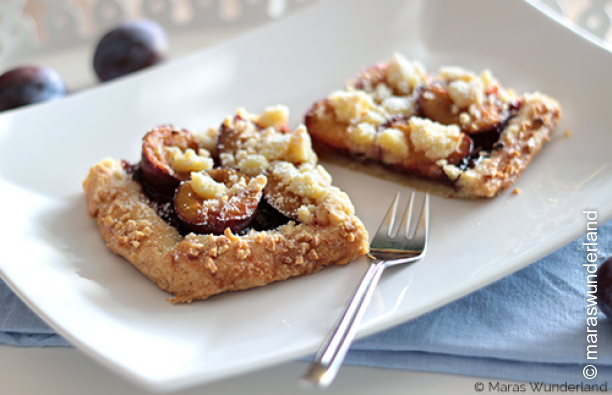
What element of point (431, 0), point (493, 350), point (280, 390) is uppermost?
point (431, 0)

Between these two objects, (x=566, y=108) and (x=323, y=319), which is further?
(x=566, y=108)

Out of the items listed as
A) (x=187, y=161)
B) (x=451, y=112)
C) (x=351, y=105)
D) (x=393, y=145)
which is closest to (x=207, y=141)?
(x=187, y=161)

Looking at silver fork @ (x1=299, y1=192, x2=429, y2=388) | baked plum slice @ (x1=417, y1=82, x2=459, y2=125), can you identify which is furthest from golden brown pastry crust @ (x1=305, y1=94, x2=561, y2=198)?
baked plum slice @ (x1=417, y1=82, x2=459, y2=125)

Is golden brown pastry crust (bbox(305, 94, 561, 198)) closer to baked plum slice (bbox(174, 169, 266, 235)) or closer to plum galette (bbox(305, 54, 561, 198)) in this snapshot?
plum galette (bbox(305, 54, 561, 198))

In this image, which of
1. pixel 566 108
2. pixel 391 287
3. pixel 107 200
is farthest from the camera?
pixel 566 108

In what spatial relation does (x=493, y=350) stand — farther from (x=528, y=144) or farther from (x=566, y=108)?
(x=566, y=108)

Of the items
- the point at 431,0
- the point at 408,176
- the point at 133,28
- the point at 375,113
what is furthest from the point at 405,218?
the point at 133,28

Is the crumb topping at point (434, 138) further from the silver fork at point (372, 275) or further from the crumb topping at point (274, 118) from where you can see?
the crumb topping at point (274, 118)
